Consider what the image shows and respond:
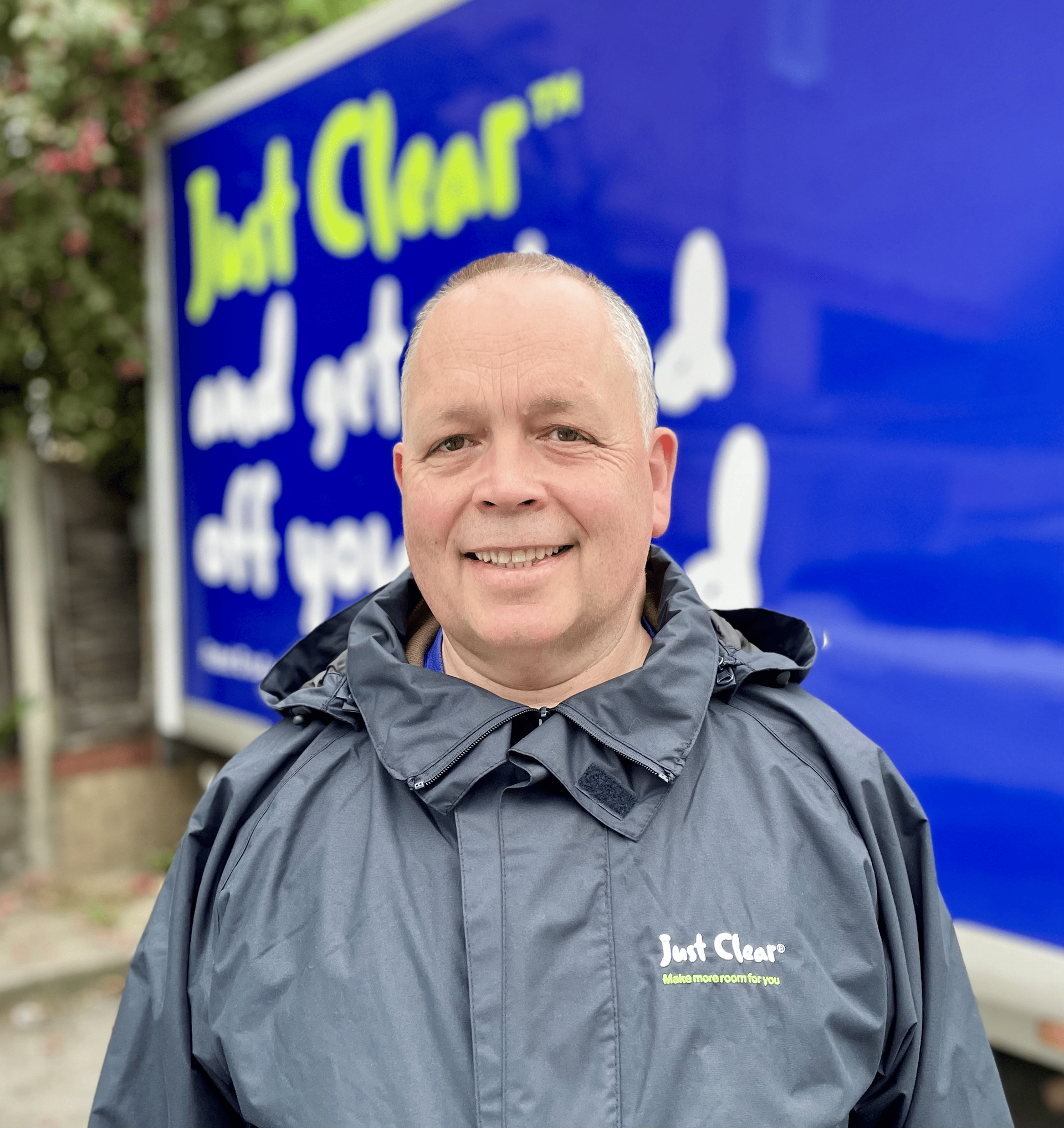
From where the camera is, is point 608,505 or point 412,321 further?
point 412,321

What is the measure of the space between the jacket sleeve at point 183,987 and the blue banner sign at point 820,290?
121 cm

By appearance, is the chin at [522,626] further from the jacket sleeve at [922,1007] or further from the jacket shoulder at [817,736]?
the jacket sleeve at [922,1007]

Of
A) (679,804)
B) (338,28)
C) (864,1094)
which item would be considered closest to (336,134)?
(338,28)

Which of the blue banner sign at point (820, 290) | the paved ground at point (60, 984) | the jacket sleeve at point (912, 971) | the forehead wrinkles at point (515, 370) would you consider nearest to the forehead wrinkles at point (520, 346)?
the forehead wrinkles at point (515, 370)

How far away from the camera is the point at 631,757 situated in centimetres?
124

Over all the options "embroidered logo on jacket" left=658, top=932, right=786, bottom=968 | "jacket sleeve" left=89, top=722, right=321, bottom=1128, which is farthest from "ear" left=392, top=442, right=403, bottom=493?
"embroidered logo on jacket" left=658, top=932, right=786, bottom=968

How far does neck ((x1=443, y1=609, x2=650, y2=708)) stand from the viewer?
4.55ft

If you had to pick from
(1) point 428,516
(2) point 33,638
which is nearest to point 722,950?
(1) point 428,516

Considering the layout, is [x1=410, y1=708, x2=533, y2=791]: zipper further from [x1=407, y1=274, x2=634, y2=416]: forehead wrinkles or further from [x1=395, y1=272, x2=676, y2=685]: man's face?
[x1=407, y1=274, x2=634, y2=416]: forehead wrinkles

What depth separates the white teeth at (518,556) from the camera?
1.31 m

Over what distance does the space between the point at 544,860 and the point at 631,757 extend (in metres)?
0.15

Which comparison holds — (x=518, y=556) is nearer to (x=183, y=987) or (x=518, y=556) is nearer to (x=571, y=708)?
(x=571, y=708)

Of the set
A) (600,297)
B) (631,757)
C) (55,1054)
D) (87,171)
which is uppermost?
(87,171)

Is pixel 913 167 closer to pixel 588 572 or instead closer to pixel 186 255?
pixel 588 572
